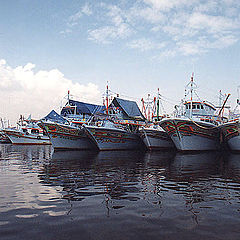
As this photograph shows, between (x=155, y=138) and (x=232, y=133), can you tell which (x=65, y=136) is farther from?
(x=232, y=133)

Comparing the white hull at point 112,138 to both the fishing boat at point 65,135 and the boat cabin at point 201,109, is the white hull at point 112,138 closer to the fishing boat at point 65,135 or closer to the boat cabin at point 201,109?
the fishing boat at point 65,135

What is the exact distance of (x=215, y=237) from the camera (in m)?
4.68

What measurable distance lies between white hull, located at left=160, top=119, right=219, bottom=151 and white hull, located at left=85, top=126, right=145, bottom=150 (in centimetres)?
731

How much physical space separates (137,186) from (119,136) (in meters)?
23.5

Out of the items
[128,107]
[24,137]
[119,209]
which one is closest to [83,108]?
[128,107]

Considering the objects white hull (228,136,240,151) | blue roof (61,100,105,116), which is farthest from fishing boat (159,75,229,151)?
blue roof (61,100,105,116)

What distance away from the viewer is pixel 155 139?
32.8 meters

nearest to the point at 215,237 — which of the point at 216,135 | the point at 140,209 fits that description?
the point at 140,209

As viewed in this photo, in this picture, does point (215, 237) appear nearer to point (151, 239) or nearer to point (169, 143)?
point (151, 239)

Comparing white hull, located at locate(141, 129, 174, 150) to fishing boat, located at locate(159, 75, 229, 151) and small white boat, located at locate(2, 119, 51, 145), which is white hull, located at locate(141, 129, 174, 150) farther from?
small white boat, located at locate(2, 119, 51, 145)

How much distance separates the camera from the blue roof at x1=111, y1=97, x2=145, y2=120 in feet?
137

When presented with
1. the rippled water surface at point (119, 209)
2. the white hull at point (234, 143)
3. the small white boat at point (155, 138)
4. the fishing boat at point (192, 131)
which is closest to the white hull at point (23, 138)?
the small white boat at point (155, 138)

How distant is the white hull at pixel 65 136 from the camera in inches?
1286

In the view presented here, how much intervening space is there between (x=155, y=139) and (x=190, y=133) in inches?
272
